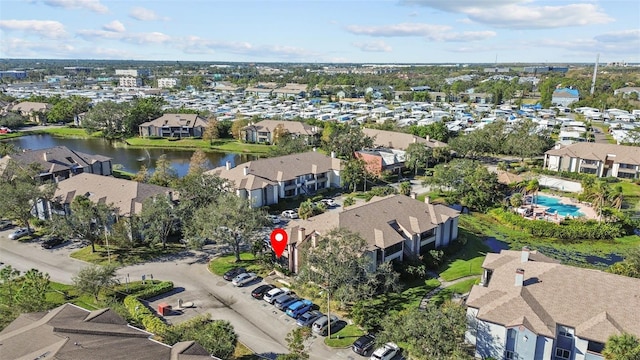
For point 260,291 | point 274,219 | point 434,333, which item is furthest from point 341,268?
point 274,219

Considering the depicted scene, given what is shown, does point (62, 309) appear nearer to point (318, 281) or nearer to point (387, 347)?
point (318, 281)

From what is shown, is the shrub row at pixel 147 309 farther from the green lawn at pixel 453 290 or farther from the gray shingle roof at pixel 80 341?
the green lawn at pixel 453 290

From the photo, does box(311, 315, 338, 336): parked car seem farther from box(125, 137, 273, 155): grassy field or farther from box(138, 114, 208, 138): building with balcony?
box(138, 114, 208, 138): building with balcony

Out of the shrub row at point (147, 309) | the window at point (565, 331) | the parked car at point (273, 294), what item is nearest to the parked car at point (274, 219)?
the parked car at point (273, 294)

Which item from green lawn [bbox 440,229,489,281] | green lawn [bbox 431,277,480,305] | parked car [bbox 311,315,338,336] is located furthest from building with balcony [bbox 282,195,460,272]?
parked car [bbox 311,315,338,336]

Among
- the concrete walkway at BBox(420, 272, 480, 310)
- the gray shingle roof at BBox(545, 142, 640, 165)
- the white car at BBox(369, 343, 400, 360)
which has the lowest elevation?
the concrete walkway at BBox(420, 272, 480, 310)

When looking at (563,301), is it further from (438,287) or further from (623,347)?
(438,287)

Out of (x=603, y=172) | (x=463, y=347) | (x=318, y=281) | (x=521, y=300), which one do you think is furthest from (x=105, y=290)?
(x=603, y=172)
